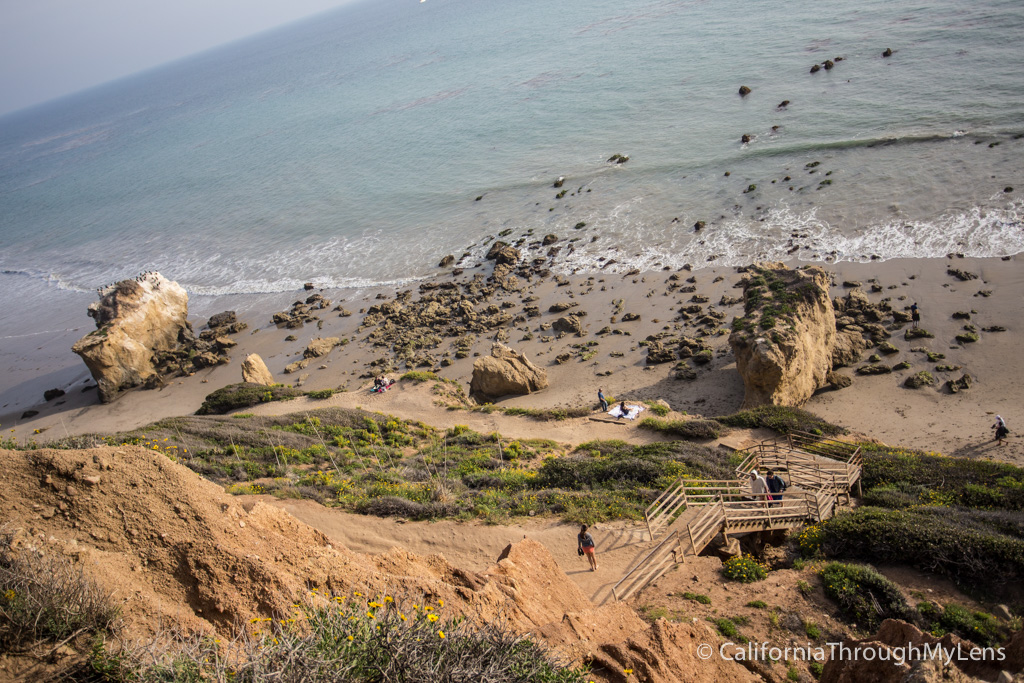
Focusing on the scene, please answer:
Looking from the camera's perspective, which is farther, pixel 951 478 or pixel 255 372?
pixel 255 372

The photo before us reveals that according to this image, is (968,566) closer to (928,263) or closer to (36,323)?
(928,263)

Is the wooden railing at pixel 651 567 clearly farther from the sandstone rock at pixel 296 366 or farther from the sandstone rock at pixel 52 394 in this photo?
the sandstone rock at pixel 52 394

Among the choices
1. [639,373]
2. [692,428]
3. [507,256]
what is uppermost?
[507,256]

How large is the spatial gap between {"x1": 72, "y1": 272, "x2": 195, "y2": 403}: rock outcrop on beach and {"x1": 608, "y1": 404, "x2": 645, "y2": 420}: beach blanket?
81.7 ft

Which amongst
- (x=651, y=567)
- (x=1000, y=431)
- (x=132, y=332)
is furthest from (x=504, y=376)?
(x=132, y=332)

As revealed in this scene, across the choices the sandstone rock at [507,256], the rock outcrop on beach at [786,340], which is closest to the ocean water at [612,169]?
the sandstone rock at [507,256]

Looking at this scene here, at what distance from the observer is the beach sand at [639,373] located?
2030cm

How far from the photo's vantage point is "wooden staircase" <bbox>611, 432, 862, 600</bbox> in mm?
11039

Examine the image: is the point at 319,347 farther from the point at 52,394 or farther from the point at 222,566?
the point at 222,566

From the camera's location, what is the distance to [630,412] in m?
21.5

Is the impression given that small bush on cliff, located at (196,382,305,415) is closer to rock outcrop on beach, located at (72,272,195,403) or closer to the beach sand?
the beach sand

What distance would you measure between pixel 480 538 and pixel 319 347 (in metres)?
22.0

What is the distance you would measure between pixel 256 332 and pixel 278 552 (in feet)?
97.9

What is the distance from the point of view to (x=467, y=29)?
13262 cm
